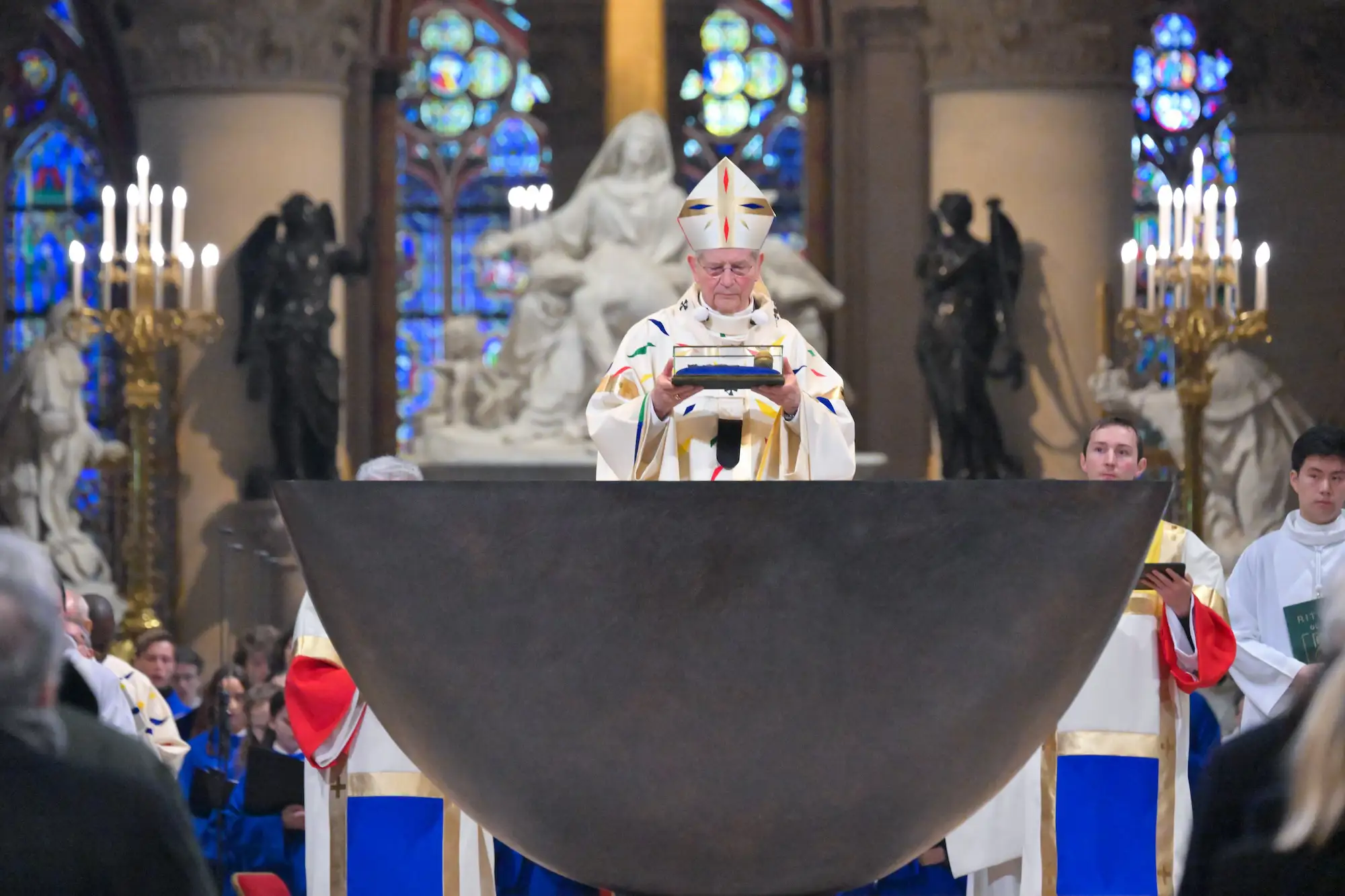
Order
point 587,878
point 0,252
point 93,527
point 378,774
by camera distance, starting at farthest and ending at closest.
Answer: point 0,252, point 93,527, point 378,774, point 587,878

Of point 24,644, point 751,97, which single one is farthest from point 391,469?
point 751,97

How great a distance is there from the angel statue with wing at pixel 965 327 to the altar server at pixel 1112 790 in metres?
7.91

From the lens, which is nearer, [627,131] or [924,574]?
[924,574]

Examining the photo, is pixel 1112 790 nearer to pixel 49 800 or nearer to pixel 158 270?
pixel 49 800

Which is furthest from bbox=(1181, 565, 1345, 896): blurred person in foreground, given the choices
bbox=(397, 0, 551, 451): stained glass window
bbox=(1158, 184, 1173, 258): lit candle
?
bbox=(397, 0, 551, 451): stained glass window

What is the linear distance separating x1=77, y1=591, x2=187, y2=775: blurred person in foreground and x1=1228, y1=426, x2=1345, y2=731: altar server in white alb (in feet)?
9.94

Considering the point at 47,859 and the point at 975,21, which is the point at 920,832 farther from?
the point at 975,21

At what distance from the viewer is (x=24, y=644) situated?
300 centimetres

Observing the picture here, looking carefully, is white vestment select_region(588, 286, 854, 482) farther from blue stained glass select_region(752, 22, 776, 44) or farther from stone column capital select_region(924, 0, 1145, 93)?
blue stained glass select_region(752, 22, 776, 44)

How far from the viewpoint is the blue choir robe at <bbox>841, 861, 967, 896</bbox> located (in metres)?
7.48

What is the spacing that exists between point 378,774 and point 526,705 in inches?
130

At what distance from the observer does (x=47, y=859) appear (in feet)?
9.86

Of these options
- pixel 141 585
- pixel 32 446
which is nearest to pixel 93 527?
pixel 32 446

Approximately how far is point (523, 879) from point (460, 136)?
14.3 m
